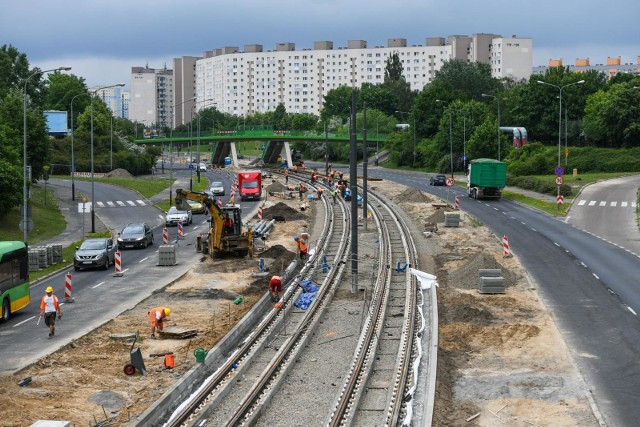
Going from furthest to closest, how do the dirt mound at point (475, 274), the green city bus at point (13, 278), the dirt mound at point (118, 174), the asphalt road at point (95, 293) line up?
the dirt mound at point (118, 174), the dirt mound at point (475, 274), the green city bus at point (13, 278), the asphalt road at point (95, 293)

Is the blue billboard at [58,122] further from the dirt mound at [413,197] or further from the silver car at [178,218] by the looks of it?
the silver car at [178,218]

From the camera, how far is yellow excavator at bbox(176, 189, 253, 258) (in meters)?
46.4

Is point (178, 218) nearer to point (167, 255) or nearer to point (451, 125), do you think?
point (167, 255)

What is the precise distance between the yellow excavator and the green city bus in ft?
45.4

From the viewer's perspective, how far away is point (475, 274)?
3978 centimetres

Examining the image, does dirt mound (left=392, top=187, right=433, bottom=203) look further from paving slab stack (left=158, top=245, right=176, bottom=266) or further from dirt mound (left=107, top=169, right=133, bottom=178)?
dirt mound (left=107, top=169, right=133, bottom=178)

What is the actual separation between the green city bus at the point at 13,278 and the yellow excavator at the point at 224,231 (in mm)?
13829

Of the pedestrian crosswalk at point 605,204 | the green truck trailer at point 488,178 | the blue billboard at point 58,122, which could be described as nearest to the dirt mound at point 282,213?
the green truck trailer at point 488,178

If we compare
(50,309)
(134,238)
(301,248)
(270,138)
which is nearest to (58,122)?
(270,138)

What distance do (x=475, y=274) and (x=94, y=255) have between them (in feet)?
57.8

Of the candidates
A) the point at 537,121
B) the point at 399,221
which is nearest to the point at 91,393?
the point at 399,221

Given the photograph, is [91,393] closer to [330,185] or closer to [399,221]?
[399,221]

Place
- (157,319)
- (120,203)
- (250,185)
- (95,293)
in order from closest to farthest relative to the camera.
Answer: (157,319), (95,293), (120,203), (250,185)

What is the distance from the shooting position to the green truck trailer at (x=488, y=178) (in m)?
77.6
